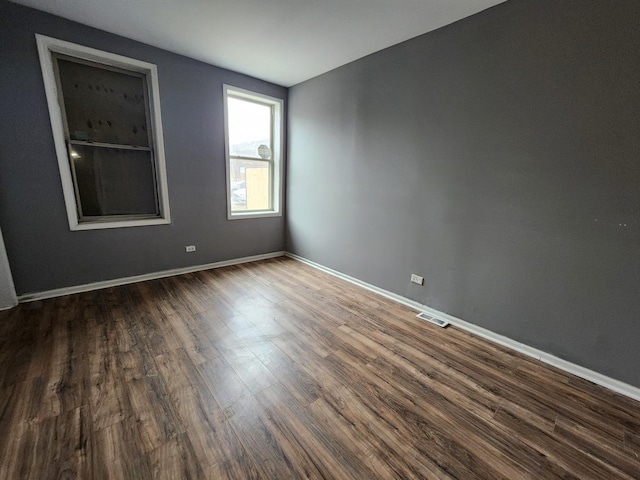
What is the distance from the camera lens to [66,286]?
9.11ft

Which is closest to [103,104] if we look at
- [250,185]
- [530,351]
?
[250,185]

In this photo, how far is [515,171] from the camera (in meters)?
2.05

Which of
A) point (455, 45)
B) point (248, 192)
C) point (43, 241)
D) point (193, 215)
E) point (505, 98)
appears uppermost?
point (455, 45)

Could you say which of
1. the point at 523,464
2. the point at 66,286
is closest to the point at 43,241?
the point at 66,286

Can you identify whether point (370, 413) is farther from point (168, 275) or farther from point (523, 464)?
point (168, 275)

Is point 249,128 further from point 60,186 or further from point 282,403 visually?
point 282,403

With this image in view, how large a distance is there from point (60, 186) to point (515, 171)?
4272 millimetres

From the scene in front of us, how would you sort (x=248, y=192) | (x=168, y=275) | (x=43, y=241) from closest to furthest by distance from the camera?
(x=43, y=241) → (x=168, y=275) → (x=248, y=192)

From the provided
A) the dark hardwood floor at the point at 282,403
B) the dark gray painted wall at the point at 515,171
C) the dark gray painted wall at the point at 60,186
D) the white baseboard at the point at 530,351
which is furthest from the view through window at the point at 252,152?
the white baseboard at the point at 530,351

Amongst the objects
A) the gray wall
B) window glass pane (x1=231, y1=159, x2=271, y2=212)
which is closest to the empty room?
the gray wall

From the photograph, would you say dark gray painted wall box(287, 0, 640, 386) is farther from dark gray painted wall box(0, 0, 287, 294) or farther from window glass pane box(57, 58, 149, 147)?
window glass pane box(57, 58, 149, 147)

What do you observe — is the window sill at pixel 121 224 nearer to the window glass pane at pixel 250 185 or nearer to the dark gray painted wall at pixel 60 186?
the dark gray painted wall at pixel 60 186

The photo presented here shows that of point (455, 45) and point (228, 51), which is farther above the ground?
point (228, 51)

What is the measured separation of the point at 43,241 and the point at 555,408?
454 cm
